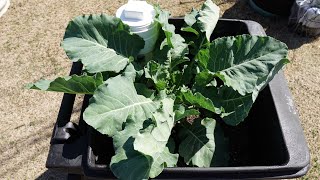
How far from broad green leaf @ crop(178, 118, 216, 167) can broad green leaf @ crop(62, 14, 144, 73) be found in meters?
0.37

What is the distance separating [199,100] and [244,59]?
0.27 metres

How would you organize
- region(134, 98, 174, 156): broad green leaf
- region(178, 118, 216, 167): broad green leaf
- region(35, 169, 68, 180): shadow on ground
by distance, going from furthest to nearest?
region(35, 169, 68, 180): shadow on ground → region(178, 118, 216, 167): broad green leaf → region(134, 98, 174, 156): broad green leaf

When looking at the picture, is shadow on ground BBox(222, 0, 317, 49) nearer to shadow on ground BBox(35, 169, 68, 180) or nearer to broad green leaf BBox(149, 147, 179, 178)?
shadow on ground BBox(35, 169, 68, 180)

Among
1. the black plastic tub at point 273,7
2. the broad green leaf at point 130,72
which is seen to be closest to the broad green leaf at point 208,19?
the broad green leaf at point 130,72

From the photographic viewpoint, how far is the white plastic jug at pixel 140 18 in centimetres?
146

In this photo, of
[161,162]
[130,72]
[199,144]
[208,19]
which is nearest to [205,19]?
[208,19]

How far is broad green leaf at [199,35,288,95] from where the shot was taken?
1.33 metres

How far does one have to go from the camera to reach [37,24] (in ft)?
9.93

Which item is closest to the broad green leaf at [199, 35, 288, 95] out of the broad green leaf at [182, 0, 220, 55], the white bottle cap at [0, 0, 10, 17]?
the broad green leaf at [182, 0, 220, 55]

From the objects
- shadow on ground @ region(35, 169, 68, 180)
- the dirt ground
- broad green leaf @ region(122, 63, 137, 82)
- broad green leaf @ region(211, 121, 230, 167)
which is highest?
broad green leaf @ region(122, 63, 137, 82)

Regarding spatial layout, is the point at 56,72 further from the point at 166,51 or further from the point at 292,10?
the point at 292,10

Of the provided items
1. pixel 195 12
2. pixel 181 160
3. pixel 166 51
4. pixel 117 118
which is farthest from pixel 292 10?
pixel 117 118

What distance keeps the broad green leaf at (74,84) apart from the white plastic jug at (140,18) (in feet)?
1.00

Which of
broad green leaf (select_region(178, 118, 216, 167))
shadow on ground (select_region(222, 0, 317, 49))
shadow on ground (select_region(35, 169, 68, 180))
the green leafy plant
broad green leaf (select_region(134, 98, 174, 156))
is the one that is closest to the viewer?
broad green leaf (select_region(134, 98, 174, 156))
